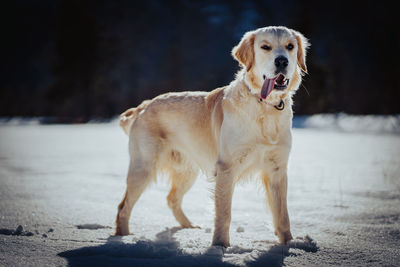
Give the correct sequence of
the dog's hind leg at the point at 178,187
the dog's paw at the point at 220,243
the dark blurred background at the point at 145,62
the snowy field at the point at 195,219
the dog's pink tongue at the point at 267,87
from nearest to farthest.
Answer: the snowy field at the point at 195,219
the dog's paw at the point at 220,243
the dog's pink tongue at the point at 267,87
the dog's hind leg at the point at 178,187
the dark blurred background at the point at 145,62

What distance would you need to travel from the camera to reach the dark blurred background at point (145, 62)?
21.9 m

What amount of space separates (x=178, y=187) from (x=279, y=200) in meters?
1.28

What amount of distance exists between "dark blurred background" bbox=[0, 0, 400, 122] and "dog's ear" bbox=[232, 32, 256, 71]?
5.50 feet

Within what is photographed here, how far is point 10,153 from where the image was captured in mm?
7832

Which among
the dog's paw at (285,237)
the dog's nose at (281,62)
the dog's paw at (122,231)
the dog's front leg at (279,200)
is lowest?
the dog's paw at (122,231)

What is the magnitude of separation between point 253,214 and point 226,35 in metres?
81.9

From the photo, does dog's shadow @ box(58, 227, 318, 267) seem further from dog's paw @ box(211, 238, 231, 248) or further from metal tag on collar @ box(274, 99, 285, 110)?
metal tag on collar @ box(274, 99, 285, 110)

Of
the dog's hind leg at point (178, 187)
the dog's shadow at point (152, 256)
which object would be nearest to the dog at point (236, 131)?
the dog's hind leg at point (178, 187)

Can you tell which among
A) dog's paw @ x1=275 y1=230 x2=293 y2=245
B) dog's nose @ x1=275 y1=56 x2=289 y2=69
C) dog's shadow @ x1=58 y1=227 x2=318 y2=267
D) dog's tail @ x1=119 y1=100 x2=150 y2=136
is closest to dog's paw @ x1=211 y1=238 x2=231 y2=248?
dog's shadow @ x1=58 y1=227 x2=318 y2=267

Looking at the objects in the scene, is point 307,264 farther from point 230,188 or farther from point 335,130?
point 335,130

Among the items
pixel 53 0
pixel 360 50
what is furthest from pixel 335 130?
pixel 53 0

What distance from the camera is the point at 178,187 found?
3629mm

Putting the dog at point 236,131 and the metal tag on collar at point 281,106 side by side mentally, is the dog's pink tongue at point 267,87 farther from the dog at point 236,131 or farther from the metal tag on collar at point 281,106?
the metal tag on collar at point 281,106

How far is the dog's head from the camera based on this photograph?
2.57 metres
